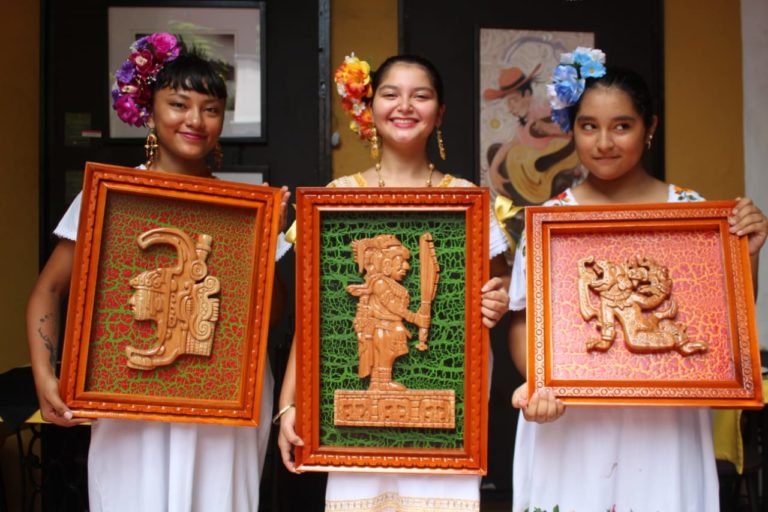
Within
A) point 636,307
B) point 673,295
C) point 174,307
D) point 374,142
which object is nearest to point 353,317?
point 174,307

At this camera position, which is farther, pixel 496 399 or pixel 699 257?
pixel 496 399

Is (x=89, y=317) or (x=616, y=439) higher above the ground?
(x=89, y=317)

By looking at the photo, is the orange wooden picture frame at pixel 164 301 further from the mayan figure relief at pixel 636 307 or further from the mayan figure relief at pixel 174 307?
the mayan figure relief at pixel 636 307

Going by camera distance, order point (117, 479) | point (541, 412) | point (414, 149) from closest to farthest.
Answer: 1. point (541, 412)
2. point (117, 479)
3. point (414, 149)

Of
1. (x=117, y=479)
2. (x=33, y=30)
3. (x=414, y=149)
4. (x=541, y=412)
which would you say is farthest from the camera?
(x=33, y=30)

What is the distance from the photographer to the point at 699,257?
6.81ft

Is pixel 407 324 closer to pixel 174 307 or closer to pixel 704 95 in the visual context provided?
pixel 174 307

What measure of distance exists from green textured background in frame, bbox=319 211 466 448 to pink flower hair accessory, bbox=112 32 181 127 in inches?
29.7

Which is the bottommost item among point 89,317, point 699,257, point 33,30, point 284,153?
point 89,317

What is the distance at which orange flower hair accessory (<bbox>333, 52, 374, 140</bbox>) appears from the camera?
238 centimetres

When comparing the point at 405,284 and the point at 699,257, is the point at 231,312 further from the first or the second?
the point at 699,257

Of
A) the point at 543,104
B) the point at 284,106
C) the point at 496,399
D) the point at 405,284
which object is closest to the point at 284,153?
the point at 284,106

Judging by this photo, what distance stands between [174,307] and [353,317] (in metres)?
0.46

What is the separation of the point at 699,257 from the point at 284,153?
6.92ft
